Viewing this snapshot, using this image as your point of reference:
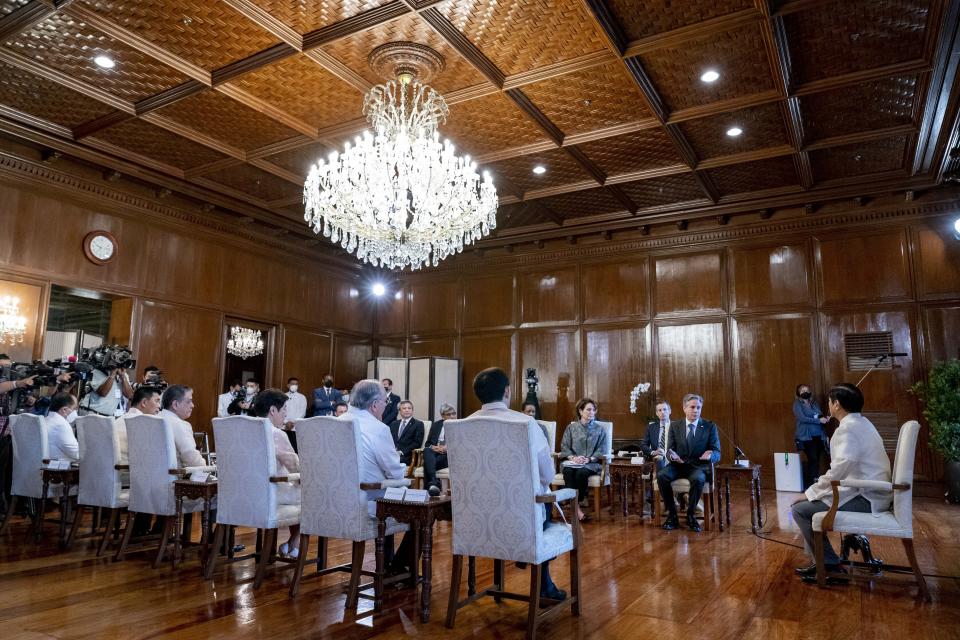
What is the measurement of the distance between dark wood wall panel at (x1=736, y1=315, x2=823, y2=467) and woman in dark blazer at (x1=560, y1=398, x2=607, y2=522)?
3392mm

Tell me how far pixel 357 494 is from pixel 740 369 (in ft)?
23.1

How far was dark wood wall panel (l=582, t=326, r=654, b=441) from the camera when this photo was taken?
930cm

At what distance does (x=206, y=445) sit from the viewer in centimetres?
821

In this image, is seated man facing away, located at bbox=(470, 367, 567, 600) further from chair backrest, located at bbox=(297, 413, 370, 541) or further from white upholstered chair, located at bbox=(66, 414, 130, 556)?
white upholstered chair, located at bbox=(66, 414, 130, 556)

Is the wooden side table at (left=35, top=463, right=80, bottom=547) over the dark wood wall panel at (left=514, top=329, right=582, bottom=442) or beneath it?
beneath

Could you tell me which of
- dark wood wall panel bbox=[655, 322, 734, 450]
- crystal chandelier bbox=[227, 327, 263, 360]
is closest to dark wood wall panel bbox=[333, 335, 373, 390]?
crystal chandelier bbox=[227, 327, 263, 360]

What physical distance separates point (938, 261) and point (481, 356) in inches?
255

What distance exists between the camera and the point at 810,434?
7809 mm

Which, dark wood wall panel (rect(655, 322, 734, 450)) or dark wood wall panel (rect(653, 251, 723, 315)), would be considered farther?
dark wood wall panel (rect(653, 251, 723, 315))

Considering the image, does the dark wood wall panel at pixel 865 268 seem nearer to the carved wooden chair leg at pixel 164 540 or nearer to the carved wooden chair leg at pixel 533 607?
the carved wooden chair leg at pixel 533 607

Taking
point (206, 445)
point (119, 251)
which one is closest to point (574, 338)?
point (206, 445)

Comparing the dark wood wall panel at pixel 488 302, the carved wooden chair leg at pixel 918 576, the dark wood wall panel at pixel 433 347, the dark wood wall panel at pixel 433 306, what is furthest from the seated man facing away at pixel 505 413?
the dark wood wall panel at pixel 433 306

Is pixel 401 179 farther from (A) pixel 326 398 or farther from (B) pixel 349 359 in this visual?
(B) pixel 349 359

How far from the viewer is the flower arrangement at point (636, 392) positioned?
358 inches
